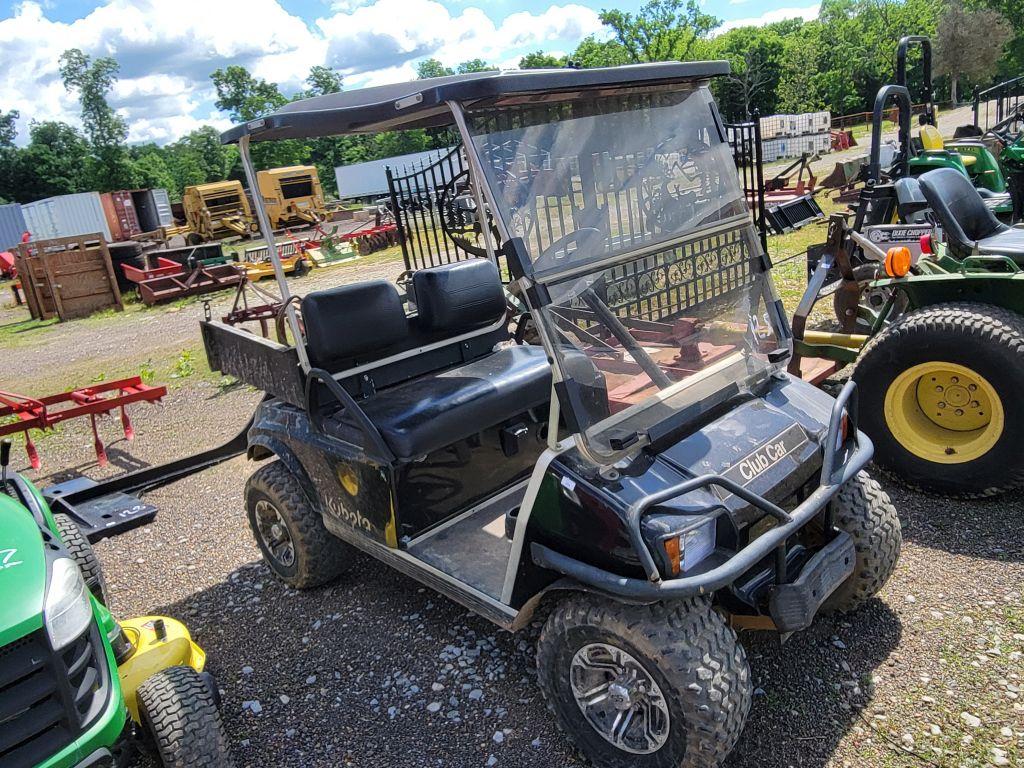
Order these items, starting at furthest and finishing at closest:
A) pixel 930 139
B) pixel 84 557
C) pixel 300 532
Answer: pixel 930 139 < pixel 300 532 < pixel 84 557

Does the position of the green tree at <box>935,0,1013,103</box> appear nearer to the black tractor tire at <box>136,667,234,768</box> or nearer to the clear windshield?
the clear windshield

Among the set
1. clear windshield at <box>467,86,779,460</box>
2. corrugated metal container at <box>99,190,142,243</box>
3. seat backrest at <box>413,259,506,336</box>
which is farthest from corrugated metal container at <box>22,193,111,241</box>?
clear windshield at <box>467,86,779,460</box>

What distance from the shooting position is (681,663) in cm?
234

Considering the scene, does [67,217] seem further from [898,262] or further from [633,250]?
[633,250]

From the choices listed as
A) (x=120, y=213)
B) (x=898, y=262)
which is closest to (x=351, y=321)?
(x=898, y=262)

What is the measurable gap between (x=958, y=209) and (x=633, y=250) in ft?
9.92

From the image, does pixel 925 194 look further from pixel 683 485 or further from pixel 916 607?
pixel 683 485

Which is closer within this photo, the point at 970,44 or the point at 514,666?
the point at 514,666

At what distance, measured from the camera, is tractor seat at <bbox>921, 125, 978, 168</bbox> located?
25.0 ft

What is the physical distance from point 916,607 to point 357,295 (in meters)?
2.88

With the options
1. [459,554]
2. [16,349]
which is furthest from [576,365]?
[16,349]

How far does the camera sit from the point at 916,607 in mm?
3338

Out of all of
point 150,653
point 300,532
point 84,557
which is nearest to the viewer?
point 150,653

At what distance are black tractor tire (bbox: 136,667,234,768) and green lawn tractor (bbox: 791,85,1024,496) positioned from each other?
3522 mm
